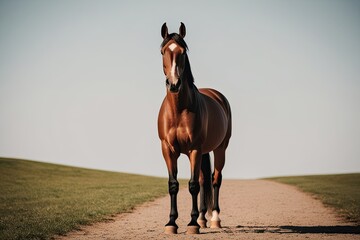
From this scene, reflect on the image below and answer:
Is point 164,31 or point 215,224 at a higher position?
point 164,31

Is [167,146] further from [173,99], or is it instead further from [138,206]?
[138,206]

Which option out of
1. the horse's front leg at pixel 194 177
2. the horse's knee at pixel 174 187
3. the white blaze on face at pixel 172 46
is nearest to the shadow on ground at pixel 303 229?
the horse's front leg at pixel 194 177

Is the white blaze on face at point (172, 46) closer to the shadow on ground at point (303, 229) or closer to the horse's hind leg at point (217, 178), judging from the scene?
the horse's hind leg at point (217, 178)

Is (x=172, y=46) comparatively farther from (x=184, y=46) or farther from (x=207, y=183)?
(x=207, y=183)

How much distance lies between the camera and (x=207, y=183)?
35.6 ft

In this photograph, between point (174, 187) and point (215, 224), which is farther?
point (215, 224)

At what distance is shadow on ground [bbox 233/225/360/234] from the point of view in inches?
387

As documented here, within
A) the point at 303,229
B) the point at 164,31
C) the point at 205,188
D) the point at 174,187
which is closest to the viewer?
the point at 164,31

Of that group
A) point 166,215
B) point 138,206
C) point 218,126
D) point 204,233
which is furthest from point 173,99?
point 138,206

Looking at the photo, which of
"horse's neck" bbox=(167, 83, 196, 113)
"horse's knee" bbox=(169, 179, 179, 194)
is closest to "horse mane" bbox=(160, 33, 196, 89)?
"horse's neck" bbox=(167, 83, 196, 113)

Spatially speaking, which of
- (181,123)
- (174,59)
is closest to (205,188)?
(181,123)

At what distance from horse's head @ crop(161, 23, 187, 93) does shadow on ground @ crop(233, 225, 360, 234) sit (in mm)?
4026

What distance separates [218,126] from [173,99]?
1.98 metres

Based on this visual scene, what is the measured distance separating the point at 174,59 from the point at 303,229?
5.44m
